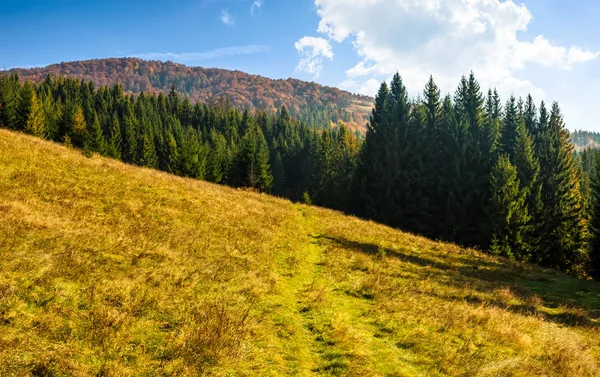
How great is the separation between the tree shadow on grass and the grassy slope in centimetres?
15

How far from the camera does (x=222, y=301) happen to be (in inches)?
340

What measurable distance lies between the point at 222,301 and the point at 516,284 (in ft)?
53.4

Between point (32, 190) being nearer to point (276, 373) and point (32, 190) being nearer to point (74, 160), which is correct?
point (74, 160)

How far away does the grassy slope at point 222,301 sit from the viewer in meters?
5.98

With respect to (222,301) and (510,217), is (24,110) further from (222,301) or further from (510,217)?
(510,217)

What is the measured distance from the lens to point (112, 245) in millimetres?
10266

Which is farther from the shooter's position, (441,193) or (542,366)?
(441,193)

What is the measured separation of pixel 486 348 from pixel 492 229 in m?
31.4

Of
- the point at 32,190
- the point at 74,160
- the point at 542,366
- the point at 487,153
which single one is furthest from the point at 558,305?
the point at 487,153

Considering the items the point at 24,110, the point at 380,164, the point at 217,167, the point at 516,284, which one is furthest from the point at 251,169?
the point at 516,284

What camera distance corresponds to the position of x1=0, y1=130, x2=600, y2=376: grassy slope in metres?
5.98

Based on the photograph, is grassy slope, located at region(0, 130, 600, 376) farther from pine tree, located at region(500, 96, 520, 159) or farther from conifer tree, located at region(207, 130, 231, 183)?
conifer tree, located at region(207, 130, 231, 183)

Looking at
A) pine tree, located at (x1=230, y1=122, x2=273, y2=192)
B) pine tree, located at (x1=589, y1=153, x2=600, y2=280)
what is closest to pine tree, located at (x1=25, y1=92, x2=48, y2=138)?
pine tree, located at (x1=230, y1=122, x2=273, y2=192)

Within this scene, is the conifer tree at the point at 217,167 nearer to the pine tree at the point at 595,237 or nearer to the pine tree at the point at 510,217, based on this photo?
the pine tree at the point at 510,217
